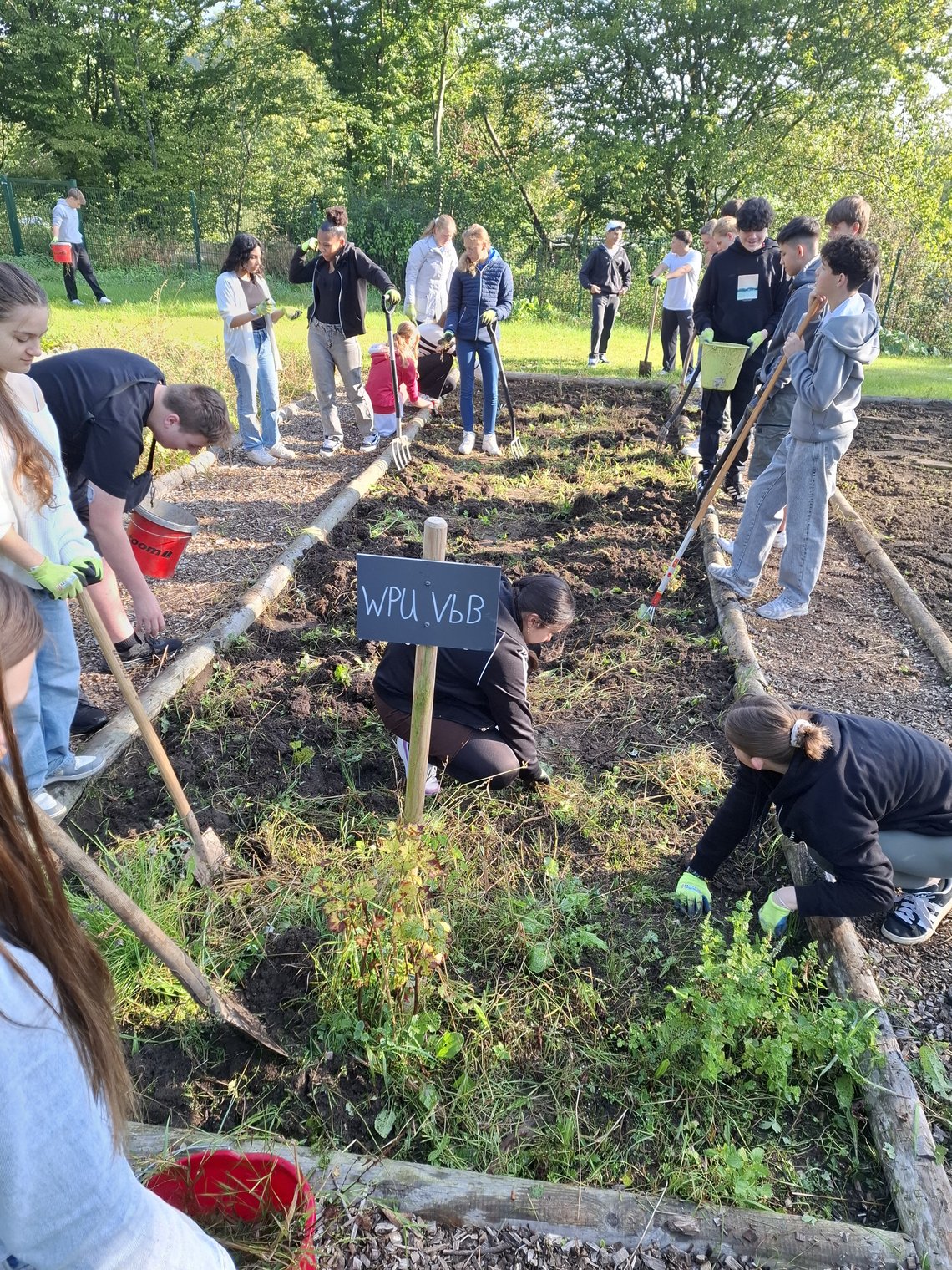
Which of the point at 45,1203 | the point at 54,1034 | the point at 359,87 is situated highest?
the point at 359,87

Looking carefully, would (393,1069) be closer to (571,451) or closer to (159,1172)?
(159,1172)

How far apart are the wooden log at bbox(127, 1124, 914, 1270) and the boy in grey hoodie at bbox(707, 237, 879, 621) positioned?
350cm

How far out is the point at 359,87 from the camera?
86.6 feet

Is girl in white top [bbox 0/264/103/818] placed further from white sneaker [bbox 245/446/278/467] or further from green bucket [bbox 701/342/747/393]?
green bucket [bbox 701/342/747/393]

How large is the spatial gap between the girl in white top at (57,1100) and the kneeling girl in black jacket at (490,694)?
244cm

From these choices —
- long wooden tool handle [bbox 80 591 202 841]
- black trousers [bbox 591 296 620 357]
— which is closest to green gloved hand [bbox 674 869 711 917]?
long wooden tool handle [bbox 80 591 202 841]

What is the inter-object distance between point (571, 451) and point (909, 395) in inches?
223

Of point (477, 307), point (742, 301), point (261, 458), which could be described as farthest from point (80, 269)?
point (742, 301)

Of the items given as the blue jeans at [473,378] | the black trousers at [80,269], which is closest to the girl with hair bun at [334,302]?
the blue jeans at [473,378]

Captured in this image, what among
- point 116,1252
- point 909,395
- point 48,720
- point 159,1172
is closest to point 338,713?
point 48,720

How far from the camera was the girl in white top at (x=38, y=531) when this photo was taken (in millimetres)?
2686

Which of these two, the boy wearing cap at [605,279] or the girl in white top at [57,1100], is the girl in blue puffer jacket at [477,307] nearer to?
the boy wearing cap at [605,279]

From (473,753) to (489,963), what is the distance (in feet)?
3.07

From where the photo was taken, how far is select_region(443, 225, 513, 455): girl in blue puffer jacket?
289 inches
